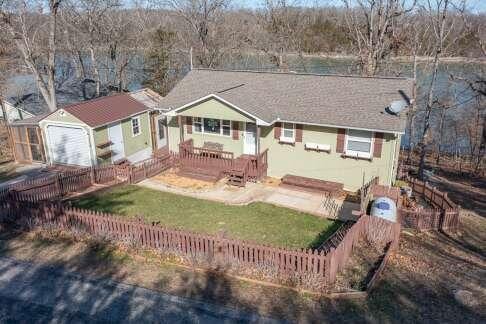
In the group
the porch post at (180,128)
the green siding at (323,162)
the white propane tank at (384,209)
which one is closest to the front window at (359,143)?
the green siding at (323,162)

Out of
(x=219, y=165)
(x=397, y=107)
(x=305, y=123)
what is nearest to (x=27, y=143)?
(x=219, y=165)

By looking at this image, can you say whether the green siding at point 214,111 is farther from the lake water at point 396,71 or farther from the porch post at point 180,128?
the lake water at point 396,71

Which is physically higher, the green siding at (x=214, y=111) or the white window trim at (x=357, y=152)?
the green siding at (x=214, y=111)

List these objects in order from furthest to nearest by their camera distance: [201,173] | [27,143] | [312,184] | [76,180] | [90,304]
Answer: [27,143]
[201,173]
[312,184]
[76,180]
[90,304]

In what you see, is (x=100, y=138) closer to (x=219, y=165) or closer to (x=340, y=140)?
(x=219, y=165)

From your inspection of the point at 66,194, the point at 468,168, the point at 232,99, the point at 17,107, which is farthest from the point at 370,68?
the point at 17,107

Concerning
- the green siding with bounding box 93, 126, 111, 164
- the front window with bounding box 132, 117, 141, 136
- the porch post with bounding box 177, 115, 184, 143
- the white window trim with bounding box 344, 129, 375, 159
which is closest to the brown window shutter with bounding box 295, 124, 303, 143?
the white window trim with bounding box 344, 129, 375, 159

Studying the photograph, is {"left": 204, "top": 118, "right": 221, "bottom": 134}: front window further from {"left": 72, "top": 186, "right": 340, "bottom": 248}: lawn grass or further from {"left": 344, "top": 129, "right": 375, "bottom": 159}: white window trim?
{"left": 344, "top": 129, "right": 375, "bottom": 159}: white window trim
